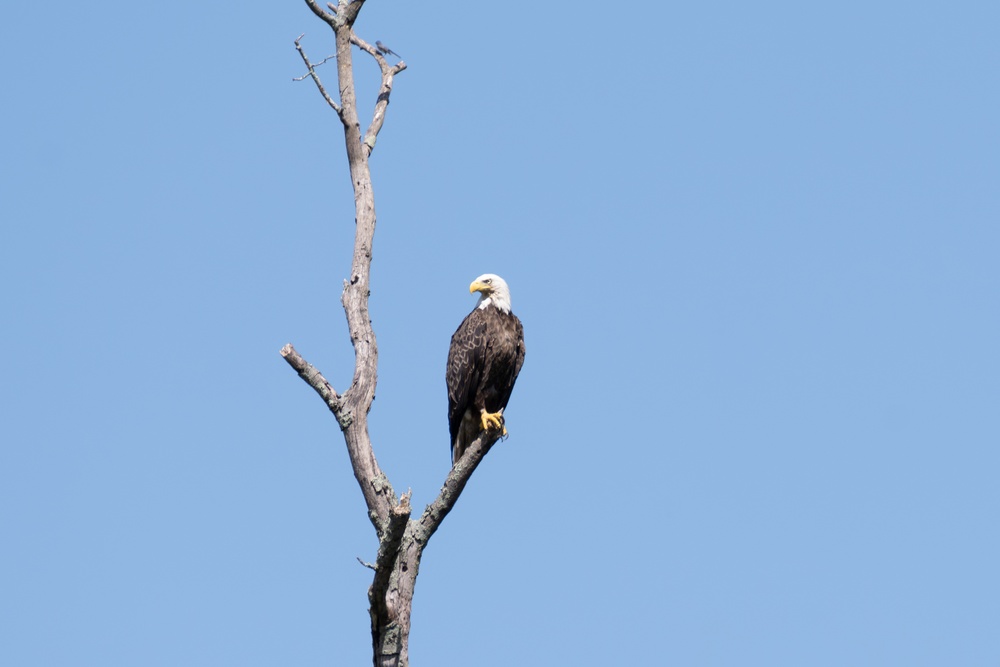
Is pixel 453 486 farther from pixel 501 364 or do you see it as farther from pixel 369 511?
pixel 501 364

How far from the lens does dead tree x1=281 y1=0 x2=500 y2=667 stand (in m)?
6.92

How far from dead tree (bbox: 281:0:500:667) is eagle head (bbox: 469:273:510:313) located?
149 centimetres

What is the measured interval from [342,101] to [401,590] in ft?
11.3

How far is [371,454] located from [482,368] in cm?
202

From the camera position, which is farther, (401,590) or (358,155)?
(358,155)

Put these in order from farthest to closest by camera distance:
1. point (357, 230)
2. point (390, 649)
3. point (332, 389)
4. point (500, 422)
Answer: point (500, 422) → point (357, 230) → point (332, 389) → point (390, 649)

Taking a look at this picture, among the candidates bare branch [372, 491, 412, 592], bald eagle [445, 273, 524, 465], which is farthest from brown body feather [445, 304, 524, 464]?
bare branch [372, 491, 412, 592]

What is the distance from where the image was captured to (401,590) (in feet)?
Result: 23.2

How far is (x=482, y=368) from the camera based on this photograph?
366 inches

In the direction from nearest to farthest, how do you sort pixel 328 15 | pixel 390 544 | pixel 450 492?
pixel 390 544
pixel 450 492
pixel 328 15

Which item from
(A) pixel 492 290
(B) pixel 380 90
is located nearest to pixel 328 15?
(B) pixel 380 90

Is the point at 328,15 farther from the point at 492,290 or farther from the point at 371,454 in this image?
the point at 371,454

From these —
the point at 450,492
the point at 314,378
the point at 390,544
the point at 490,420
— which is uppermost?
the point at 490,420

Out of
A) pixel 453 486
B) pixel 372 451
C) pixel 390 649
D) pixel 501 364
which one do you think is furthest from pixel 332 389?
pixel 501 364
